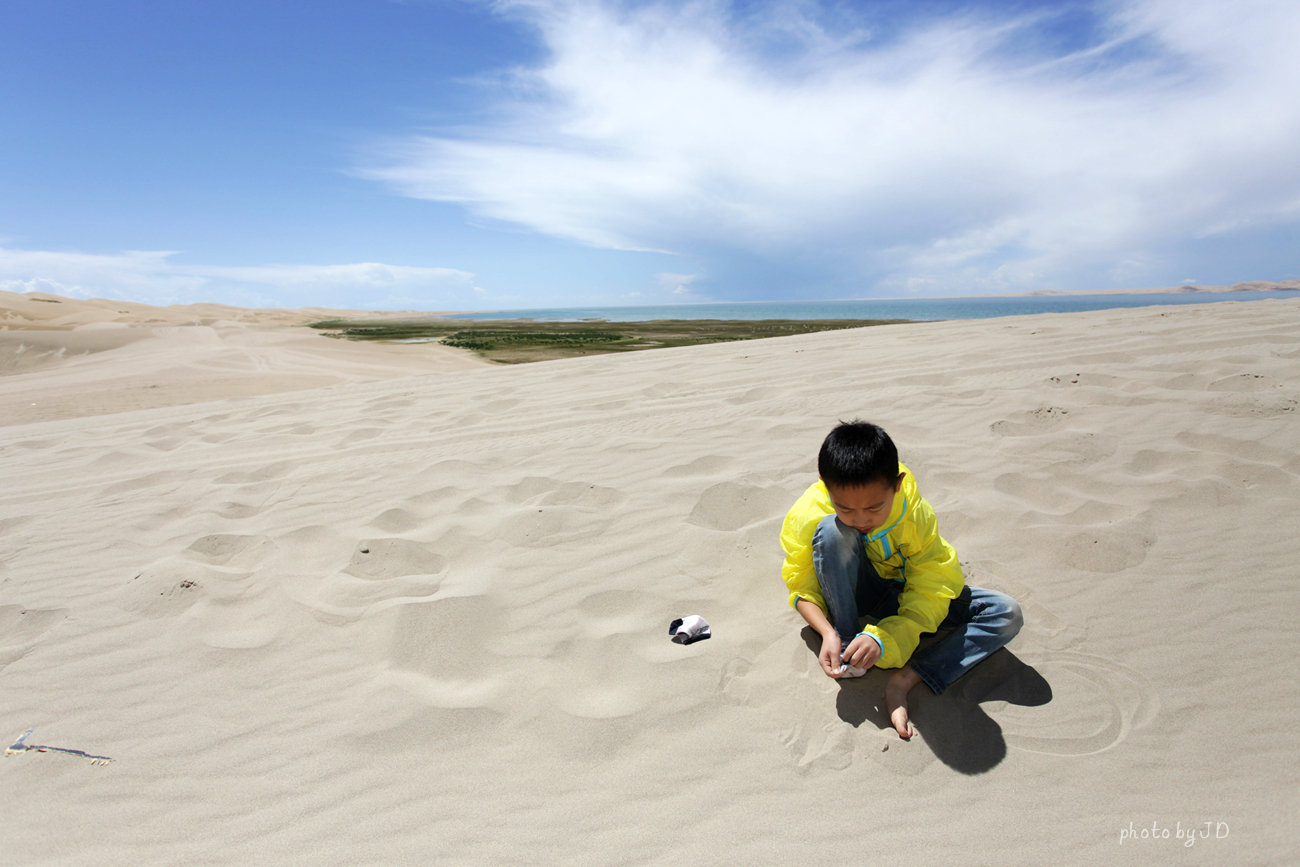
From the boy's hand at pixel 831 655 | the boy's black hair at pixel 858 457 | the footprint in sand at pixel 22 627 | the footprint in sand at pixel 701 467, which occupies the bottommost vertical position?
the footprint in sand at pixel 22 627

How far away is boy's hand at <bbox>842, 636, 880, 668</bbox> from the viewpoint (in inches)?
66.1

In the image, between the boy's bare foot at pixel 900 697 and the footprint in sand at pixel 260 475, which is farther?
the footprint in sand at pixel 260 475

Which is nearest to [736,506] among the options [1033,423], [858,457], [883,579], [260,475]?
[883,579]

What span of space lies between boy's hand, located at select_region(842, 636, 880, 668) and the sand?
0.21 meters

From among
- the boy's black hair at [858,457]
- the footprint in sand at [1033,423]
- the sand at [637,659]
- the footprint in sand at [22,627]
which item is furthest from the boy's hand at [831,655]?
the footprint in sand at [22,627]

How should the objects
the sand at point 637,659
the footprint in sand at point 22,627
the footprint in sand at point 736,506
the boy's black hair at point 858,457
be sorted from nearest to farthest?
1. the sand at point 637,659
2. the boy's black hair at point 858,457
3. the footprint in sand at point 22,627
4. the footprint in sand at point 736,506

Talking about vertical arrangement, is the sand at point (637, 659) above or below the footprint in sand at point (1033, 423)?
below

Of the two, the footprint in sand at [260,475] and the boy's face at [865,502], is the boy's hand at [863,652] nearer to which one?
the boy's face at [865,502]

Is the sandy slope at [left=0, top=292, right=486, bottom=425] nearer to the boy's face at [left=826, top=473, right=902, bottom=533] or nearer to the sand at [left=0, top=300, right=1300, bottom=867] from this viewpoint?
the sand at [left=0, top=300, right=1300, bottom=867]

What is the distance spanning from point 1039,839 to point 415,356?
16.1 metres

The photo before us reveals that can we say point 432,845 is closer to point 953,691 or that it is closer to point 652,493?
point 953,691

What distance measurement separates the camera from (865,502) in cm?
169

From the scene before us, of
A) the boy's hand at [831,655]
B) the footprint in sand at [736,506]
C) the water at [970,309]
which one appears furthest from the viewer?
the water at [970,309]

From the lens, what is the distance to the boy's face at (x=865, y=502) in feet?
5.47
